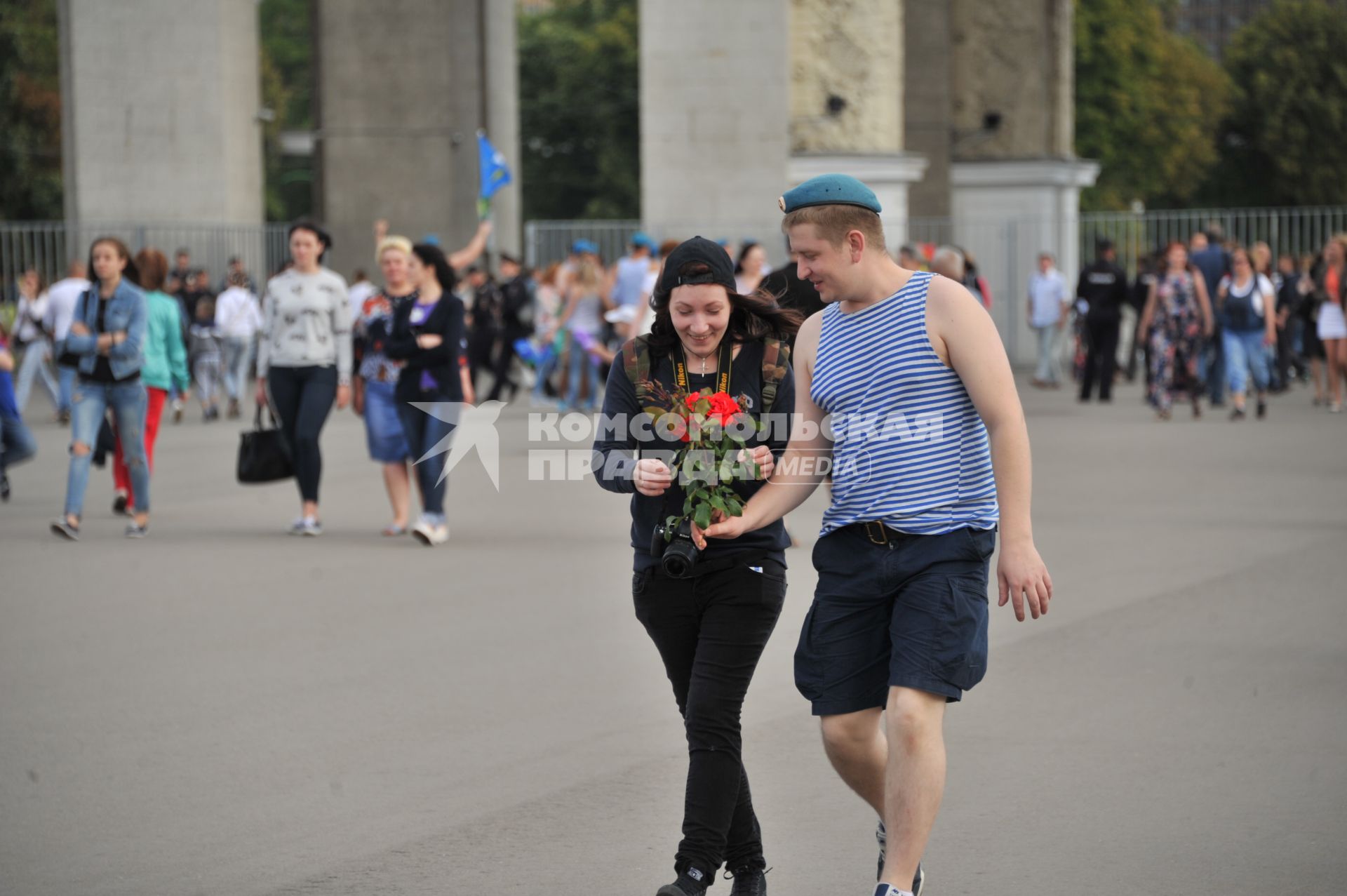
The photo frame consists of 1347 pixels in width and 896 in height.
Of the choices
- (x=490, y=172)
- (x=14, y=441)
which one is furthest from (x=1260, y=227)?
(x=14, y=441)

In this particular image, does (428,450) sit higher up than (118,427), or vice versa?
(118,427)

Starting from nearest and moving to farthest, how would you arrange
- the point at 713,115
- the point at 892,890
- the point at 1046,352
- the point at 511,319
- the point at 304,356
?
the point at 892,890
the point at 304,356
the point at 511,319
the point at 713,115
the point at 1046,352

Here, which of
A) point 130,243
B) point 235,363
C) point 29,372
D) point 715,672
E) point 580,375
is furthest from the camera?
point 130,243

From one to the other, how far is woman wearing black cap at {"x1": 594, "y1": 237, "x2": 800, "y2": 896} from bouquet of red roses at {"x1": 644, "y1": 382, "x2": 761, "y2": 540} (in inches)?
1.6

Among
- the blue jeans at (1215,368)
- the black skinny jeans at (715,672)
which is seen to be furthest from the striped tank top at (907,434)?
the blue jeans at (1215,368)

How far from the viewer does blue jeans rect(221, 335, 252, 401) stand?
2217 cm

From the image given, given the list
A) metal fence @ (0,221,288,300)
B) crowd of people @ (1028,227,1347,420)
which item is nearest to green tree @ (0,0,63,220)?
metal fence @ (0,221,288,300)

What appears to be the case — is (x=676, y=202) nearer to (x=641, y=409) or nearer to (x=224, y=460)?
(x=224, y=460)

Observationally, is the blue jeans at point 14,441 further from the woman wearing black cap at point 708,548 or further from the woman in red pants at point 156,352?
the woman wearing black cap at point 708,548

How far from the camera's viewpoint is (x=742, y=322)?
489cm

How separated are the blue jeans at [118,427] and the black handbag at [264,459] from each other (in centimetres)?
67

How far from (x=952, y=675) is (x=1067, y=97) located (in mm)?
34230

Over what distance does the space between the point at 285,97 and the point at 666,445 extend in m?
70.8

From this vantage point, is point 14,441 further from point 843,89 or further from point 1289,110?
point 1289,110
